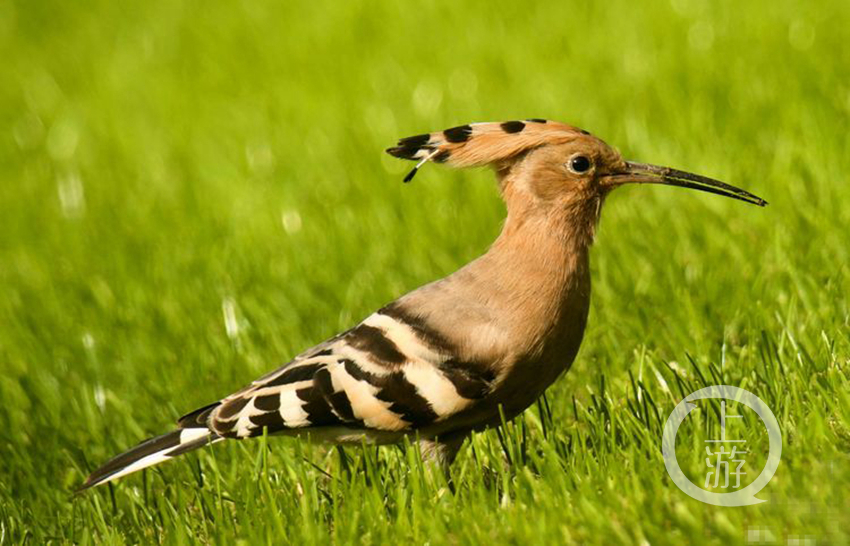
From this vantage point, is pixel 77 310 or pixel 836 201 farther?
pixel 77 310

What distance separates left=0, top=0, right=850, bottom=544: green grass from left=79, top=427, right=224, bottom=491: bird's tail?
0.40ft

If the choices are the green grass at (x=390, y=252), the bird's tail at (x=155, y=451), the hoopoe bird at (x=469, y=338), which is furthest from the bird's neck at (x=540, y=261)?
the bird's tail at (x=155, y=451)

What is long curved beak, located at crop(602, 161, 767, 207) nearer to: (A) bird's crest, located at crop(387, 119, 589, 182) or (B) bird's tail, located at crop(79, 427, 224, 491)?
(A) bird's crest, located at crop(387, 119, 589, 182)

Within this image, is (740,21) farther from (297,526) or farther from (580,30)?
(297,526)

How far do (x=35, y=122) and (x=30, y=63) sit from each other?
1.52 meters

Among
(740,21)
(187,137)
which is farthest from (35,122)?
(740,21)

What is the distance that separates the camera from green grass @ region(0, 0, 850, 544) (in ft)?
10.1

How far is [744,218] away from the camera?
4746 millimetres

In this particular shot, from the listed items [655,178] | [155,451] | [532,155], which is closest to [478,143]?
[532,155]

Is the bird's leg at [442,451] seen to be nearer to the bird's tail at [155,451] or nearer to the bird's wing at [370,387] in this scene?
the bird's wing at [370,387]

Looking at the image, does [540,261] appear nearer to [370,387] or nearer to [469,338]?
[469,338]

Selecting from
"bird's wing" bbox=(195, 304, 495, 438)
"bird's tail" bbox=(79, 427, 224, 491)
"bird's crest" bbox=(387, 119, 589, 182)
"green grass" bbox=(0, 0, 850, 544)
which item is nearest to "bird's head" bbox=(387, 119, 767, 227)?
"bird's crest" bbox=(387, 119, 589, 182)

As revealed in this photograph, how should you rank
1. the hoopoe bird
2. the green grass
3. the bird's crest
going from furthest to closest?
the bird's crest → the hoopoe bird → the green grass

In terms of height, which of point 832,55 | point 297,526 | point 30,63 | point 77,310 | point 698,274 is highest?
point 30,63
